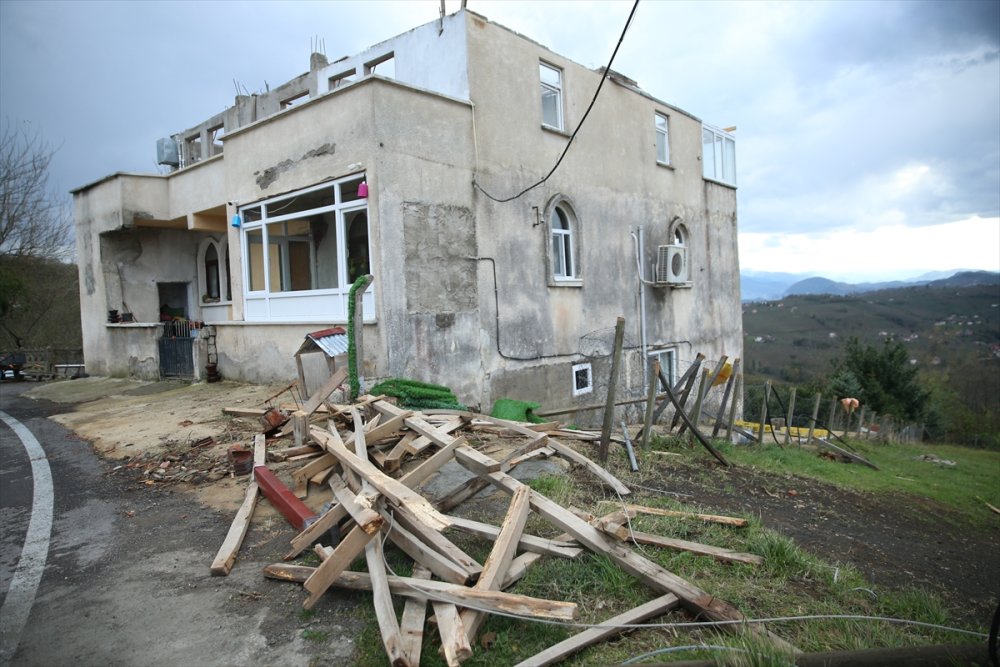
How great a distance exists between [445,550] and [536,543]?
0.70 meters

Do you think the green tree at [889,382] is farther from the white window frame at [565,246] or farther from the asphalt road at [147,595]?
the asphalt road at [147,595]

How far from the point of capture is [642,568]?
157 inches

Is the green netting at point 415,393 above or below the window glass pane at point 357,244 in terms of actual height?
below

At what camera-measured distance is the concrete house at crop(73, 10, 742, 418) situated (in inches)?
404

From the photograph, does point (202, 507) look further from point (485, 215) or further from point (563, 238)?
point (563, 238)

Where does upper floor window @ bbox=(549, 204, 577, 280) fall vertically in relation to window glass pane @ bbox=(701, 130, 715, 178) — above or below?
below

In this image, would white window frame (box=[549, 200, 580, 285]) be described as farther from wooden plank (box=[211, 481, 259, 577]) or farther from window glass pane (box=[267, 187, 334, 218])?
wooden plank (box=[211, 481, 259, 577])

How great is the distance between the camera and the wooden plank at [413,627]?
3164 mm

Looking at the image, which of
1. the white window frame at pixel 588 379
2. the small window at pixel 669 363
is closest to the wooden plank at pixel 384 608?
the white window frame at pixel 588 379

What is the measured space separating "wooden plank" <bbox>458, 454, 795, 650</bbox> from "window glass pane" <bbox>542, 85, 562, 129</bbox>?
10.9 m

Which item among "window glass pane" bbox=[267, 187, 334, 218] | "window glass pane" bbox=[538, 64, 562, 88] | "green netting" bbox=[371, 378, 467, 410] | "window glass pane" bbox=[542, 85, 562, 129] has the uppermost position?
"window glass pane" bbox=[538, 64, 562, 88]

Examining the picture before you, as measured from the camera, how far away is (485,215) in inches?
457

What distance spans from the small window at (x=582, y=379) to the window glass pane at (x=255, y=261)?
7314 millimetres

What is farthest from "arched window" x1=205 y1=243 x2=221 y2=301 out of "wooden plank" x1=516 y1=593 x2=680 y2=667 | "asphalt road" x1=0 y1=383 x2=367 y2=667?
"wooden plank" x1=516 y1=593 x2=680 y2=667
